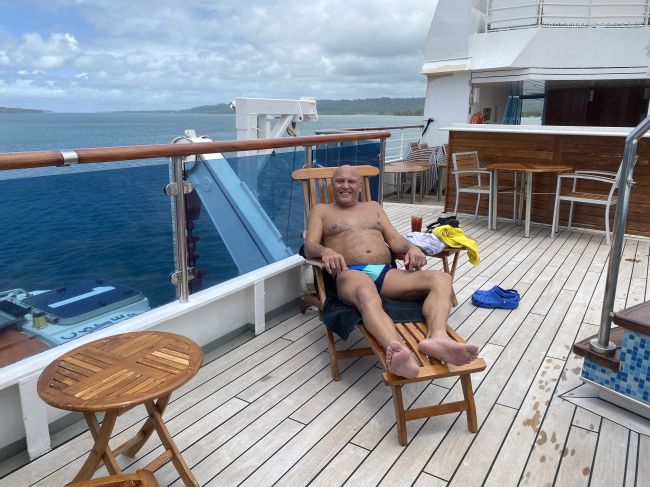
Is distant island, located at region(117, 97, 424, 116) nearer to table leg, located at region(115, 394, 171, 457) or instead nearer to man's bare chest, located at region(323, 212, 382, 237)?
man's bare chest, located at region(323, 212, 382, 237)

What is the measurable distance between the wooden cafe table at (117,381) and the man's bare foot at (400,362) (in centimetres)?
72

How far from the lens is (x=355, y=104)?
2550 centimetres

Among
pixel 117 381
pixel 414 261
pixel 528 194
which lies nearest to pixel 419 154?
pixel 528 194

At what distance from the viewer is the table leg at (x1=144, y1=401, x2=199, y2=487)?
1585 mm

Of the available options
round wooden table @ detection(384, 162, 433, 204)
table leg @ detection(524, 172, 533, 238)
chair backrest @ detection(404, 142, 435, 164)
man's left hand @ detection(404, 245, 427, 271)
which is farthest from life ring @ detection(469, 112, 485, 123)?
man's left hand @ detection(404, 245, 427, 271)

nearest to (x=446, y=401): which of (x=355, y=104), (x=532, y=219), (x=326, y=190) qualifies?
(x=326, y=190)

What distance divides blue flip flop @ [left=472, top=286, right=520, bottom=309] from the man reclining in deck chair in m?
0.91

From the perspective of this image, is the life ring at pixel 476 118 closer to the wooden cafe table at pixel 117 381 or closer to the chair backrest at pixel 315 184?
the chair backrest at pixel 315 184

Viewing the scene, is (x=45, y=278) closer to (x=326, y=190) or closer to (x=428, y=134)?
(x=326, y=190)

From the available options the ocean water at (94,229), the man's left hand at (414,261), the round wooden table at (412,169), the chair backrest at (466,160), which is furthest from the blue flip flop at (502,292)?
the round wooden table at (412,169)

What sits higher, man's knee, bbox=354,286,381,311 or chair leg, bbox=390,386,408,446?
man's knee, bbox=354,286,381,311

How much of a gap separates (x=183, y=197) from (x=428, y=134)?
26.9ft

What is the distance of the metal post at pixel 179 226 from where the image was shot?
2383 mm

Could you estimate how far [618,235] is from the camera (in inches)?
83.4
